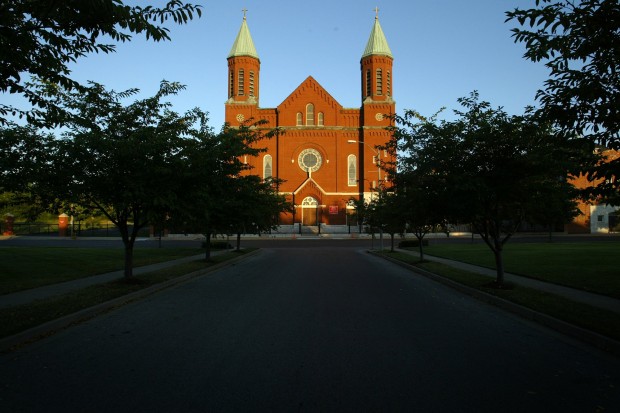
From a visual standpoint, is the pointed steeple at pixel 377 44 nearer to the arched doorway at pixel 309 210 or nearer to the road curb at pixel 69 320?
the arched doorway at pixel 309 210

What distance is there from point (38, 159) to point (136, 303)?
13.8ft

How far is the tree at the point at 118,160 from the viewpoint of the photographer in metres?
11.8

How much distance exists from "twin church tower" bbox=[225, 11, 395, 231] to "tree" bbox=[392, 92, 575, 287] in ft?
157

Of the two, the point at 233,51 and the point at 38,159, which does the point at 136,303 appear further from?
the point at 233,51

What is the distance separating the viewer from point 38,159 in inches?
456

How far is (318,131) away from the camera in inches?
Answer: 2468

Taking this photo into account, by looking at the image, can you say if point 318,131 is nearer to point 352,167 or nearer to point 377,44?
point 352,167

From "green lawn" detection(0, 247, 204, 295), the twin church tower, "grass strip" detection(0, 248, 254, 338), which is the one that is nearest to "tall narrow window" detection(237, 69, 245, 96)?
the twin church tower

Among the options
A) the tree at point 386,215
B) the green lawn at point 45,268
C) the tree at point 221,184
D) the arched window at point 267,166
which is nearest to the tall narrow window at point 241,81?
the arched window at point 267,166

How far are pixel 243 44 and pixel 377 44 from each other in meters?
17.1

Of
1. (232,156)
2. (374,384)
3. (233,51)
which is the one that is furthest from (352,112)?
(374,384)

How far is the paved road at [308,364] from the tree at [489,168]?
306 centimetres

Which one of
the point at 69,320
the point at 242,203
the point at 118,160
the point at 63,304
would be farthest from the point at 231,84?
the point at 69,320

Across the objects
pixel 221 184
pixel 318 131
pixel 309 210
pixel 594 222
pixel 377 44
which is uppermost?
pixel 377 44
